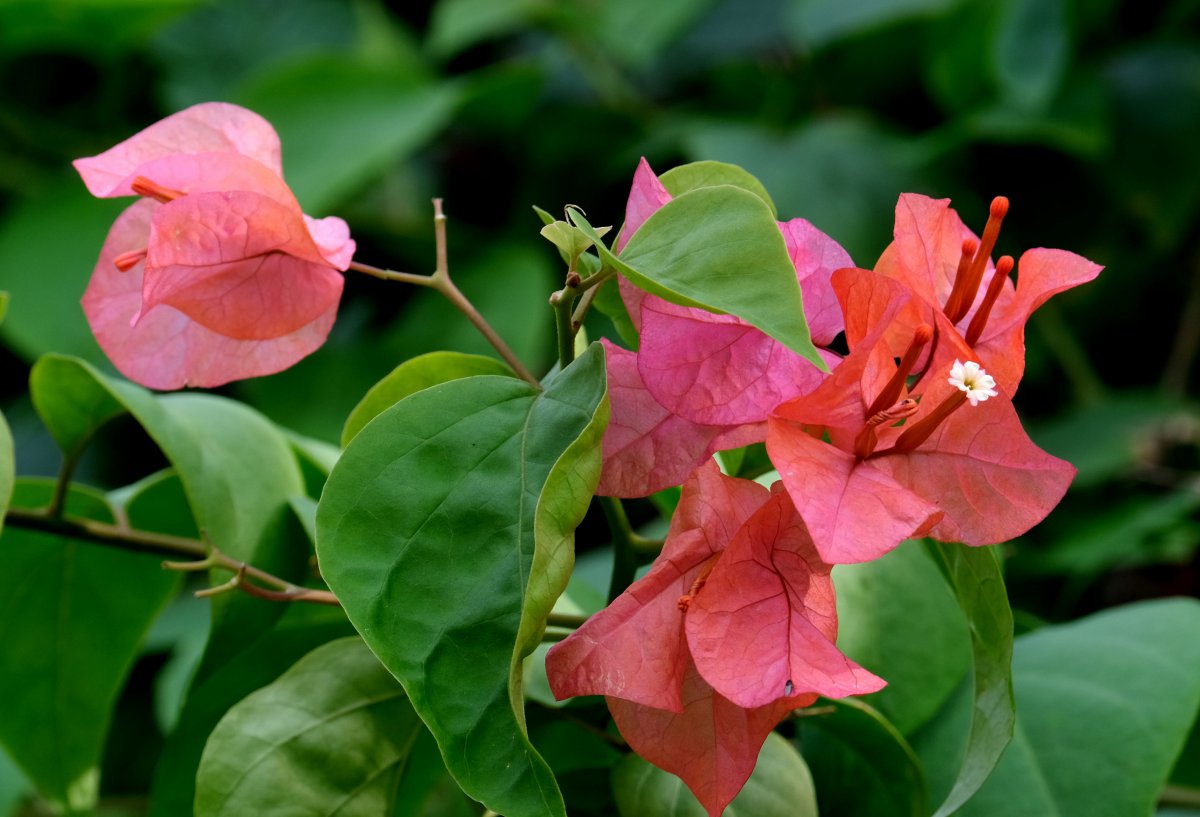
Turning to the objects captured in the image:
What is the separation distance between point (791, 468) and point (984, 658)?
0.07 meters

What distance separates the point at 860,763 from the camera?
323mm

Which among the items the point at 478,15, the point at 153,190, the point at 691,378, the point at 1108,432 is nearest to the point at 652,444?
the point at 691,378

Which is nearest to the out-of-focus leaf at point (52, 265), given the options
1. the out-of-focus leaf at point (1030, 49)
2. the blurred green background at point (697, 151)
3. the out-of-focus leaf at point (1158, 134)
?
the blurred green background at point (697, 151)

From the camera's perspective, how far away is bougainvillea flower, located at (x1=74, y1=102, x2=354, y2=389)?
266mm

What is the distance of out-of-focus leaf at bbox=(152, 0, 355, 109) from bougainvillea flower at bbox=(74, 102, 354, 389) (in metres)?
0.87

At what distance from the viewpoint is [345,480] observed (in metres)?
0.24

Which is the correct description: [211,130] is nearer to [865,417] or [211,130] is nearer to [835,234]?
[865,417]

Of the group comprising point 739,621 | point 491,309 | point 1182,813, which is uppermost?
point 739,621

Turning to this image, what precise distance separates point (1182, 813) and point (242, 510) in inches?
15.1

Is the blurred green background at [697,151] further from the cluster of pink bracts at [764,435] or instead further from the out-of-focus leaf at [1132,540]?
the cluster of pink bracts at [764,435]

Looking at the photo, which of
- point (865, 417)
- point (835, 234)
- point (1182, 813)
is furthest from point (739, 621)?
point (835, 234)

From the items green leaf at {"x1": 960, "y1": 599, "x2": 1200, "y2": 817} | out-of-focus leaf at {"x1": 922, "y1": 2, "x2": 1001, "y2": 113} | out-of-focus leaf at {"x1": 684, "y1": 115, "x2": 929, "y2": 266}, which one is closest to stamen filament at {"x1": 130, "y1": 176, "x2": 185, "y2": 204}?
green leaf at {"x1": 960, "y1": 599, "x2": 1200, "y2": 817}

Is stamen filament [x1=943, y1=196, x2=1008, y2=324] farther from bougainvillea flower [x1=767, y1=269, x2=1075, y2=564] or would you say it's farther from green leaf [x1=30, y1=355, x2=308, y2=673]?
green leaf [x1=30, y1=355, x2=308, y2=673]

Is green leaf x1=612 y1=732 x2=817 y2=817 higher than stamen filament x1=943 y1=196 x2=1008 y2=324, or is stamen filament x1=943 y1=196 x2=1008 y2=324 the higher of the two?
stamen filament x1=943 y1=196 x2=1008 y2=324
